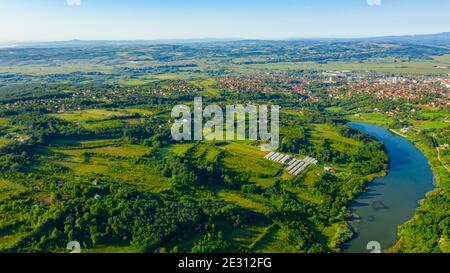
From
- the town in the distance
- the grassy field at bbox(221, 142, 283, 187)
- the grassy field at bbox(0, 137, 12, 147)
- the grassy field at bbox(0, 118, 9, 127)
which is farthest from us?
the grassy field at bbox(0, 118, 9, 127)

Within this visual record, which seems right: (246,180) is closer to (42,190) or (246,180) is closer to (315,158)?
(315,158)

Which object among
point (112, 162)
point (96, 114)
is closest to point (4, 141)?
point (112, 162)

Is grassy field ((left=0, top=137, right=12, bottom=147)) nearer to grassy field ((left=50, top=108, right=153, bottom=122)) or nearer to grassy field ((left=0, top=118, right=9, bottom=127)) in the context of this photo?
grassy field ((left=0, top=118, right=9, bottom=127))

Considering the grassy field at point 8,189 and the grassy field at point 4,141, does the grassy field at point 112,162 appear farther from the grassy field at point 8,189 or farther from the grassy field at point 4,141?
the grassy field at point 4,141

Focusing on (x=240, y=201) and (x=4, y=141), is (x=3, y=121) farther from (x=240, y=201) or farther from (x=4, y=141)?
(x=240, y=201)

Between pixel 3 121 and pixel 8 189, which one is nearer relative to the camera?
pixel 8 189

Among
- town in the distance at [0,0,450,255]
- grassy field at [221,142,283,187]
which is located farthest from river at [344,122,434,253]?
grassy field at [221,142,283,187]
